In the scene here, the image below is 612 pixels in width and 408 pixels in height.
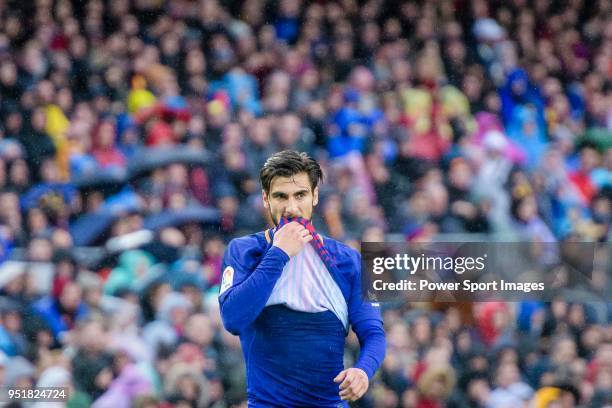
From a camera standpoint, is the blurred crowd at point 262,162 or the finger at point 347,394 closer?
the finger at point 347,394

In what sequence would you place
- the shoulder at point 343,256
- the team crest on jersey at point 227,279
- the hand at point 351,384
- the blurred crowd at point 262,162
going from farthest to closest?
the blurred crowd at point 262,162 → the shoulder at point 343,256 → the team crest on jersey at point 227,279 → the hand at point 351,384

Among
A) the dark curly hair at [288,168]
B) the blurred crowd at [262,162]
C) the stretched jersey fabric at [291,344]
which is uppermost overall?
the blurred crowd at [262,162]

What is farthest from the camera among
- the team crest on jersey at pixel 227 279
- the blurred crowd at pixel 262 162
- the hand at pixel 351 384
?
the blurred crowd at pixel 262 162

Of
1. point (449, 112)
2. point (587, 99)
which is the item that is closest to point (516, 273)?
point (449, 112)

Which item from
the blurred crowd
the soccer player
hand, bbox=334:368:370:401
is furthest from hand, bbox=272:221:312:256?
the blurred crowd

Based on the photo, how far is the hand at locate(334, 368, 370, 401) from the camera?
3.29m

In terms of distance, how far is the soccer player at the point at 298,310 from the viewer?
3.45 meters

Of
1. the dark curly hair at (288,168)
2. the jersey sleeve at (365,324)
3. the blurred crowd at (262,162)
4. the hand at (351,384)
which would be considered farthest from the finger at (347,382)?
the blurred crowd at (262,162)

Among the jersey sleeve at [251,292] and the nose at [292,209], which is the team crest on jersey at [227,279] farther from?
the nose at [292,209]

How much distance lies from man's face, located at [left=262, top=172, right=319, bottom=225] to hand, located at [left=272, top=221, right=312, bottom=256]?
0.09 m

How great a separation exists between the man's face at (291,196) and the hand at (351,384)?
1.74 feet

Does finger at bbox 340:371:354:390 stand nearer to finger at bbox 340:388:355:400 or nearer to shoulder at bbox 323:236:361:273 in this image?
finger at bbox 340:388:355:400

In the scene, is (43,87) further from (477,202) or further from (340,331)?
(340,331)

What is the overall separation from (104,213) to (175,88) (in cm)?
152
